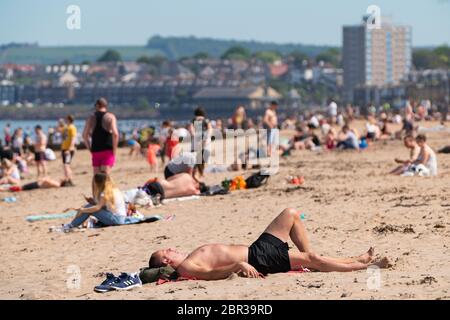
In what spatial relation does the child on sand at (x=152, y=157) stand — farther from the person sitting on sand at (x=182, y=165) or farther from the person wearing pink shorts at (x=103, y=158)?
the person wearing pink shorts at (x=103, y=158)

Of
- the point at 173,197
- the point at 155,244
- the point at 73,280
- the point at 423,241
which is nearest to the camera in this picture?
the point at 73,280

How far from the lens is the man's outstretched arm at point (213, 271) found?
29.6 feet

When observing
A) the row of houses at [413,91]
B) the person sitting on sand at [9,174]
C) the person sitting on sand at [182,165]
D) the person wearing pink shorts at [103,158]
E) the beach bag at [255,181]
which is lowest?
the row of houses at [413,91]

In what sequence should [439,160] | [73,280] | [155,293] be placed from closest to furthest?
[155,293]
[73,280]
[439,160]

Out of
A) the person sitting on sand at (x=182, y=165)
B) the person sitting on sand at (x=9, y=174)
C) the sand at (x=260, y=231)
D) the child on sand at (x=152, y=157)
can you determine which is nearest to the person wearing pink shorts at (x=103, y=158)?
the sand at (x=260, y=231)

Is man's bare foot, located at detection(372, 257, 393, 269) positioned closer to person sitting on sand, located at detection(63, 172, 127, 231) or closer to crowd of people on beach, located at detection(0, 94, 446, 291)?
crowd of people on beach, located at detection(0, 94, 446, 291)

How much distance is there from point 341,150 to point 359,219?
15.1 metres

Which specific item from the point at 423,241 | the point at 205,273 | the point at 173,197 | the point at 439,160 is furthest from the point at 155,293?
the point at 439,160

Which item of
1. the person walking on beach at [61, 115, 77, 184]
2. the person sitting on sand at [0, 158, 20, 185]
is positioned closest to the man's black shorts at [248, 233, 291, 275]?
the person walking on beach at [61, 115, 77, 184]

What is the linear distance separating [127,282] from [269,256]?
113 cm

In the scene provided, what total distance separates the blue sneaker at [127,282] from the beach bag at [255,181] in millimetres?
7718
